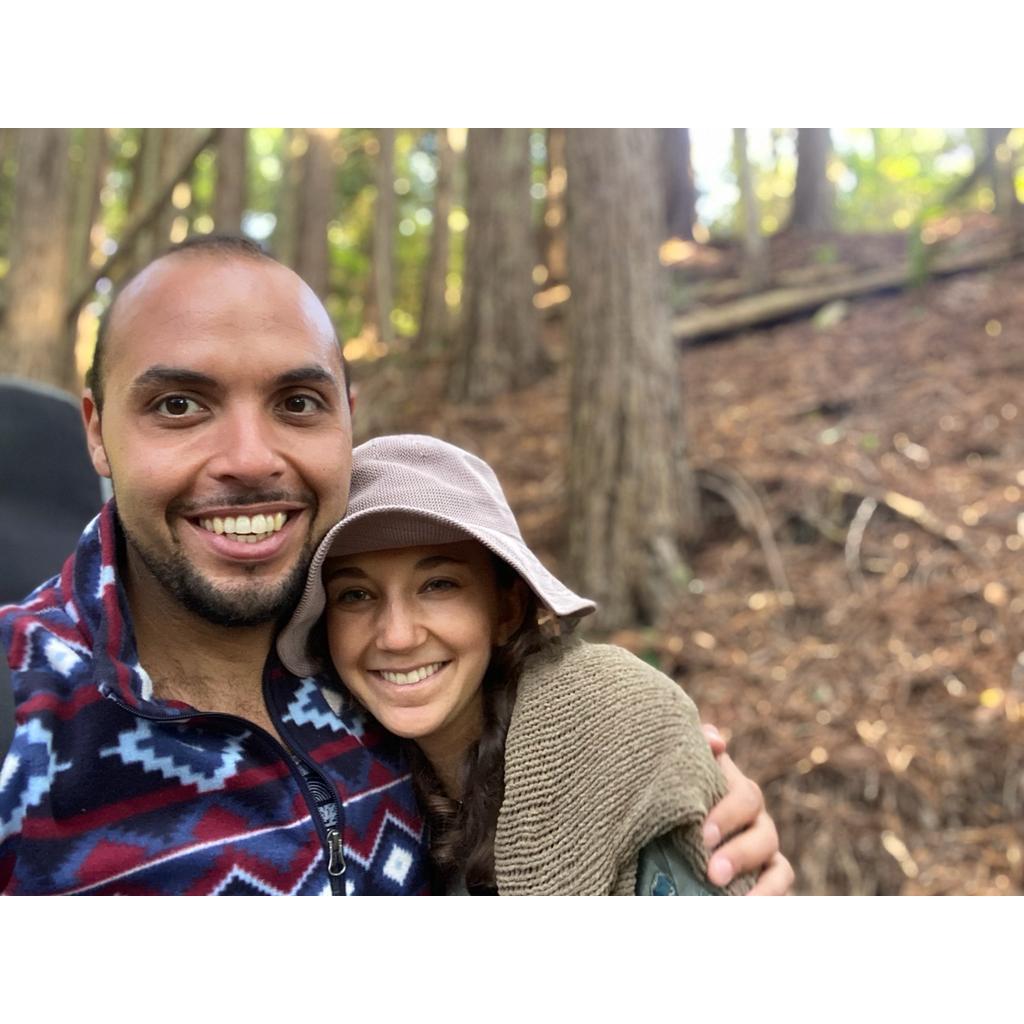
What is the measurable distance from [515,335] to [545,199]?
2.85m

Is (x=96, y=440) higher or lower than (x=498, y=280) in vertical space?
lower

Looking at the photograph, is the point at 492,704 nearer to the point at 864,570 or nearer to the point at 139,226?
the point at 864,570

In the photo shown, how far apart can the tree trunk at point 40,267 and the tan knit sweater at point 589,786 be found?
3.58 m

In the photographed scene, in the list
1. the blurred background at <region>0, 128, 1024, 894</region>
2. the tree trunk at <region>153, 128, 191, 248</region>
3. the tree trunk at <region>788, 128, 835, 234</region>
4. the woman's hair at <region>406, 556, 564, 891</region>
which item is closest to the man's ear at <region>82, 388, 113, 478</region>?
the blurred background at <region>0, 128, 1024, 894</region>

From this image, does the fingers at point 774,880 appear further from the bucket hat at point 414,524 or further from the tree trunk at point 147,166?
the tree trunk at point 147,166

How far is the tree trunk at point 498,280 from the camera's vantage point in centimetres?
627

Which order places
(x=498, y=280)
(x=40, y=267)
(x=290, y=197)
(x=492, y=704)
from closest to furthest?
(x=492, y=704), (x=40, y=267), (x=498, y=280), (x=290, y=197)

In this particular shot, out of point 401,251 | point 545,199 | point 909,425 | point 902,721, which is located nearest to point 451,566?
point 902,721

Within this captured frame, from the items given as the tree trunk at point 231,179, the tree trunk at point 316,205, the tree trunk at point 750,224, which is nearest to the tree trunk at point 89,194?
the tree trunk at point 316,205

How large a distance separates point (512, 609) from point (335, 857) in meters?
0.45

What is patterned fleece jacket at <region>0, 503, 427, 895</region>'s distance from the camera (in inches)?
43.2

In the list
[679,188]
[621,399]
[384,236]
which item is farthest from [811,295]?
[384,236]

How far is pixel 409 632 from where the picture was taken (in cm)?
126

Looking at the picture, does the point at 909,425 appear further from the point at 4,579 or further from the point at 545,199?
the point at 545,199
